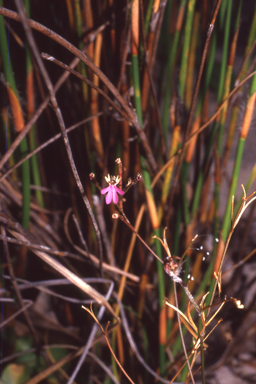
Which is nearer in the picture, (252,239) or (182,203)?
(182,203)

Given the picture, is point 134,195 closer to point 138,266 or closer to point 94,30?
point 138,266

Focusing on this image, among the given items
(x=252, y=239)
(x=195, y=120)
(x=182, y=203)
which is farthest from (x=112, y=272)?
(x=252, y=239)

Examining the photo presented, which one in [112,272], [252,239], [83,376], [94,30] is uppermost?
[94,30]

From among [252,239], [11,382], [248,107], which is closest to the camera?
[248,107]

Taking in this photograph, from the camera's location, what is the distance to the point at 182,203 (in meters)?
0.43

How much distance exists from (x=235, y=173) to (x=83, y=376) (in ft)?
1.42

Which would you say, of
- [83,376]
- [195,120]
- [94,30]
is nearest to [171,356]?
[83,376]

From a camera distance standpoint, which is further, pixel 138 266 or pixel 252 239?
pixel 252 239

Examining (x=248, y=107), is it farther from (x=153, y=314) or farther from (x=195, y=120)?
(x=153, y=314)

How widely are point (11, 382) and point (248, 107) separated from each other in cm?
52

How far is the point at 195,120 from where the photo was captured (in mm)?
445

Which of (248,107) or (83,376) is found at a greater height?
(248,107)

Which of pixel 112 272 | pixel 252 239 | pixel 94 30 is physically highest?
pixel 94 30

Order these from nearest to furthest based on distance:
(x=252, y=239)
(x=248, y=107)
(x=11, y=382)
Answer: (x=248, y=107), (x=11, y=382), (x=252, y=239)
